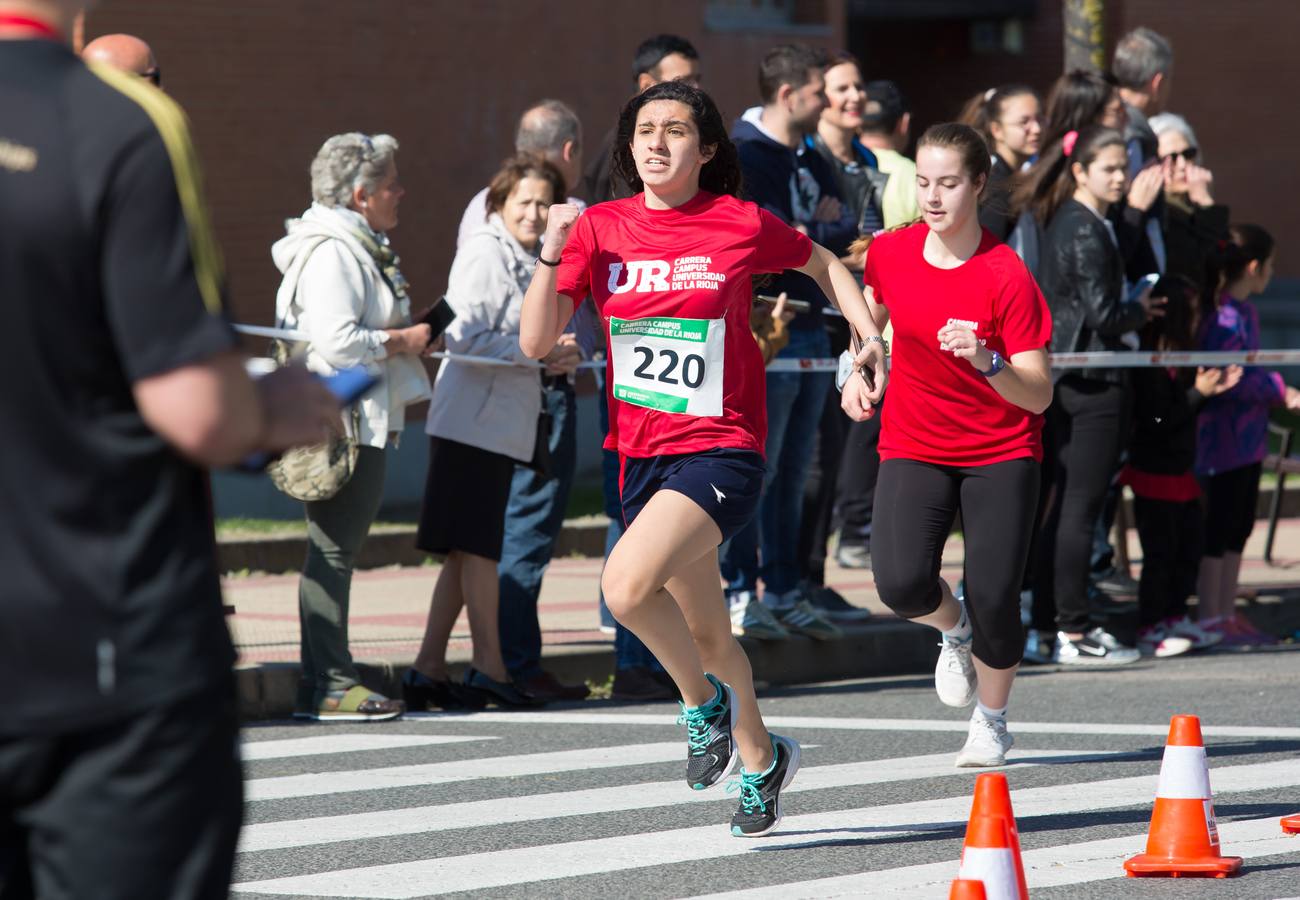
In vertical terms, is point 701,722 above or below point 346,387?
below

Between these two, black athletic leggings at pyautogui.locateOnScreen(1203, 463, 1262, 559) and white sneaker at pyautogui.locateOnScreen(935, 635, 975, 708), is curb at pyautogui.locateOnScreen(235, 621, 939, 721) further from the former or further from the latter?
white sneaker at pyautogui.locateOnScreen(935, 635, 975, 708)

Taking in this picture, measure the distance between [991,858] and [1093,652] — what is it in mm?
6383

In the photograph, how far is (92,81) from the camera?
2.89 m

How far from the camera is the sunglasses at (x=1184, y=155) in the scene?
1202 cm

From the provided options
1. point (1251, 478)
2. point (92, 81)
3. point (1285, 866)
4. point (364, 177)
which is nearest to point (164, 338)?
point (92, 81)

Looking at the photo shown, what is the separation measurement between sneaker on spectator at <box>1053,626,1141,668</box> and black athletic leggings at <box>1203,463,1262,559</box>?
0.93 meters

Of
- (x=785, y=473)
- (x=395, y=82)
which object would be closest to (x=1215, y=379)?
(x=785, y=473)

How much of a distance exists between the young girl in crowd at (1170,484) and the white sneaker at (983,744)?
383cm

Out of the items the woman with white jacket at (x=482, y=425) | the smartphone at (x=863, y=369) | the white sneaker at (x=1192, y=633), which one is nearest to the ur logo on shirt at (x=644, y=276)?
the smartphone at (x=863, y=369)

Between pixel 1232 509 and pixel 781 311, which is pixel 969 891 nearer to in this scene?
pixel 781 311

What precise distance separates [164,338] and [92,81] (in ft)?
1.19

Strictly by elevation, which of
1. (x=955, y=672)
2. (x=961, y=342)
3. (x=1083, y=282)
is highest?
(x=961, y=342)

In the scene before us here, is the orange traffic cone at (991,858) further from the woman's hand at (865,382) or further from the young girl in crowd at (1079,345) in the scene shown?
the young girl in crowd at (1079,345)

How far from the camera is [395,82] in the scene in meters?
16.6
